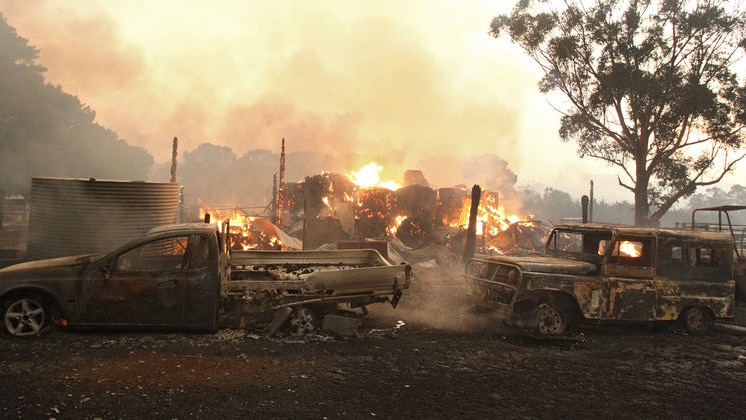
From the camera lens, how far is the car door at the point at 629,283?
8.50m

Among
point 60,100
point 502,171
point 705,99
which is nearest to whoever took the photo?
point 705,99

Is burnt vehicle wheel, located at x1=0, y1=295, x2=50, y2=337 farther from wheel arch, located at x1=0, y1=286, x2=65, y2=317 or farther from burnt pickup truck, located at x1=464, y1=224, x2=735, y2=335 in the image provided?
burnt pickup truck, located at x1=464, y1=224, x2=735, y2=335

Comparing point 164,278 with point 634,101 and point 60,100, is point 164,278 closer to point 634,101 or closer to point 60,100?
point 634,101

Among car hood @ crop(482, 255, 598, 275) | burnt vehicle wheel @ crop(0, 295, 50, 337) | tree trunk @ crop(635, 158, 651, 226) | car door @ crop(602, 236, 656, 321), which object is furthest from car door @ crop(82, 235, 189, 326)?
tree trunk @ crop(635, 158, 651, 226)

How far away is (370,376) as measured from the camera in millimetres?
6238

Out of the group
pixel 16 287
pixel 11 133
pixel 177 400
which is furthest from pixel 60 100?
pixel 177 400

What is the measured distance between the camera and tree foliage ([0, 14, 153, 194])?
82.0ft

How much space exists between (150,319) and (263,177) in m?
59.5

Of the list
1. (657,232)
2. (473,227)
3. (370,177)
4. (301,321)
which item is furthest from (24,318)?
(370,177)

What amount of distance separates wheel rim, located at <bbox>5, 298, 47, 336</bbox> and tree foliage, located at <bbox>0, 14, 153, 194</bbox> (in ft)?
72.5

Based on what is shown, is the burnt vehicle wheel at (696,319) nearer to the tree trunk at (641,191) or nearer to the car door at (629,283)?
the car door at (629,283)

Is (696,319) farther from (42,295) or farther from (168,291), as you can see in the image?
(42,295)

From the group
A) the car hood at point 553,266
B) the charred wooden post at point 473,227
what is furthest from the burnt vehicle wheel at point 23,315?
the charred wooden post at point 473,227

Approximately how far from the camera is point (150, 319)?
22.9 ft
